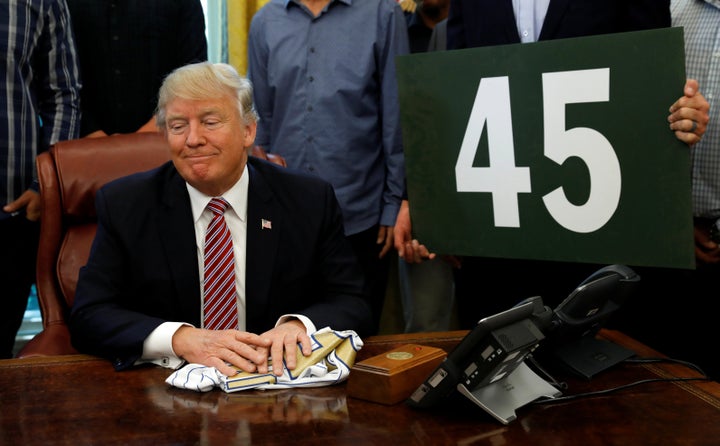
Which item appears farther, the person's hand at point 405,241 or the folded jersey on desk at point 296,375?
the person's hand at point 405,241

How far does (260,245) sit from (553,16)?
1067 millimetres

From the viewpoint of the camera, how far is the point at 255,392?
1.56 metres

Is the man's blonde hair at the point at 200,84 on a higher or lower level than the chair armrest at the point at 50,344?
higher

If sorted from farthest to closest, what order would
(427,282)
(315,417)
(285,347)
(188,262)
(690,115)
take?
(427,282) → (188,262) → (690,115) → (285,347) → (315,417)

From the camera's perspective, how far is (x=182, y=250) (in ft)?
6.48

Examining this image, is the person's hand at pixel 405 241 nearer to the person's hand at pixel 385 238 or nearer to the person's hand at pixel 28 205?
the person's hand at pixel 385 238

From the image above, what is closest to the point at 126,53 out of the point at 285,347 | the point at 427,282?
the point at 427,282

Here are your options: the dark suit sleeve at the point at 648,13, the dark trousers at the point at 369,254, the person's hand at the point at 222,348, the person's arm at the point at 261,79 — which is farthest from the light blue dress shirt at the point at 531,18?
the person's hand at the point at 222,348

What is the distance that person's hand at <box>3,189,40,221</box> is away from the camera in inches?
101

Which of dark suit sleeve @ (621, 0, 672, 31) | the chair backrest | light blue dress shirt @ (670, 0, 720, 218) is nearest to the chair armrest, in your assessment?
the chair backrest

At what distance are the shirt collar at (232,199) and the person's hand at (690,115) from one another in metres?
1.08

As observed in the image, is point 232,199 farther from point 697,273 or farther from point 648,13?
point 697,273

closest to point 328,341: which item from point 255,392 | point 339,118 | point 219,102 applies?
point 255,392

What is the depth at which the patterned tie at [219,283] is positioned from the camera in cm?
197
